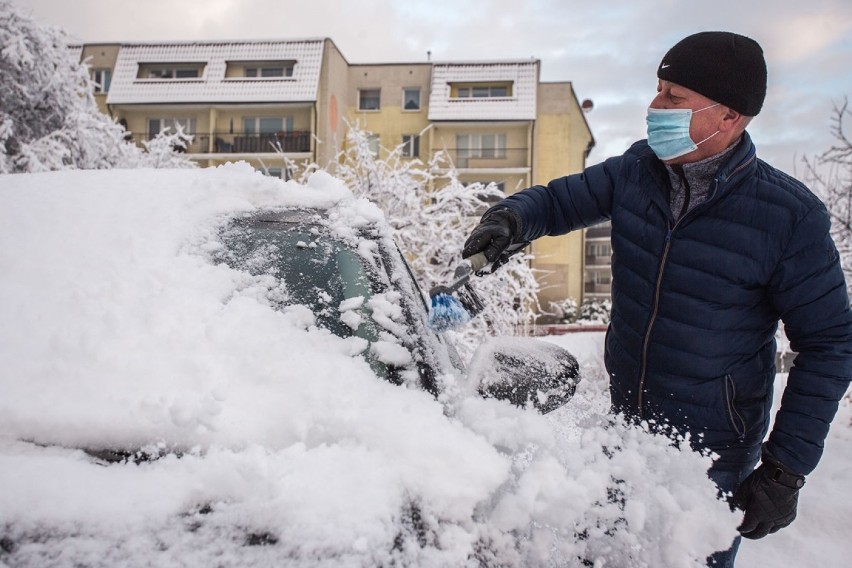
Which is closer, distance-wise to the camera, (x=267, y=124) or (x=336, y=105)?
(x=336, y=105)

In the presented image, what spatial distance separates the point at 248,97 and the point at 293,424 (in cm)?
2541

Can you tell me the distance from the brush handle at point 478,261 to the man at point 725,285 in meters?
0.05

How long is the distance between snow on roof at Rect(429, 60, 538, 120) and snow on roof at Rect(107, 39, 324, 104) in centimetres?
484

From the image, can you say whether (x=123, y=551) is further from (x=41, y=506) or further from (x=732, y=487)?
(x=732, y=487)

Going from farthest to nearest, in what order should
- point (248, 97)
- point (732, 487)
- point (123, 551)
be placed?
point (248, 97)
point (732, 487)
point (123, 551)

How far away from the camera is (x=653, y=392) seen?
6.77ft

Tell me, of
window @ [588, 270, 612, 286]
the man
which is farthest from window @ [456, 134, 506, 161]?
the man

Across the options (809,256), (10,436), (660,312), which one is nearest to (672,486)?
(660,312)

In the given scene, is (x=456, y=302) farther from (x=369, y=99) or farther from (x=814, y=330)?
(x=369, y=99)

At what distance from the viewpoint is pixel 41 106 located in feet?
28.4

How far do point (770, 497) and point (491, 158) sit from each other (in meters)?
24.8

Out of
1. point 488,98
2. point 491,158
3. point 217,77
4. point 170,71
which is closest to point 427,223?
point 488,98

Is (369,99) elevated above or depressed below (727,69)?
above

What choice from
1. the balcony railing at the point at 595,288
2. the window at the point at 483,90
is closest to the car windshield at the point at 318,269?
the window at the point at 483,90
